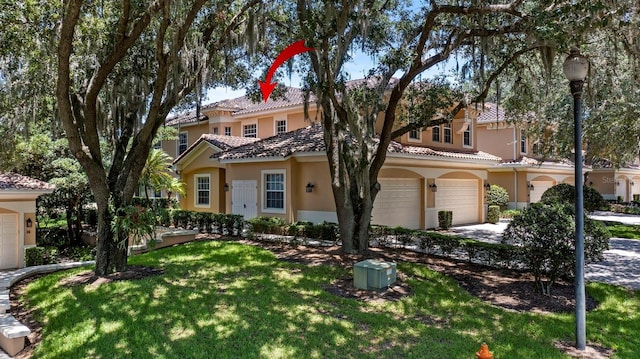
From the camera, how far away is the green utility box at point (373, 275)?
7.98 m

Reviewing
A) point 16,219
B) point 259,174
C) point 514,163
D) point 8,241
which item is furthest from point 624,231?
point 8,241

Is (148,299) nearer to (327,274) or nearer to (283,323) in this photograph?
(283,323)

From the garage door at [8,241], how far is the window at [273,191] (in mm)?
8421

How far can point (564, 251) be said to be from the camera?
25.0 feet

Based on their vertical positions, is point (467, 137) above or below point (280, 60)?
below

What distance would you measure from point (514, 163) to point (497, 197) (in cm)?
232

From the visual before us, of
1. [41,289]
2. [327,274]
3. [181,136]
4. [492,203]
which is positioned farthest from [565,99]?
[181,136]

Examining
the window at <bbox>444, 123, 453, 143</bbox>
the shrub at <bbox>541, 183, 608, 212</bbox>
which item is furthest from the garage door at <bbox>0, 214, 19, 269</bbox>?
the shrub at <bbox>541, 183, 608, 212</bbox>

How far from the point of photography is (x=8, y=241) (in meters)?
12.3

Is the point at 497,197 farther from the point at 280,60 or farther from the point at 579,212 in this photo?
the point at 579,212

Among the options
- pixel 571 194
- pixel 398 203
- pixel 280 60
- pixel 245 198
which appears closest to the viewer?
pixel 280 60

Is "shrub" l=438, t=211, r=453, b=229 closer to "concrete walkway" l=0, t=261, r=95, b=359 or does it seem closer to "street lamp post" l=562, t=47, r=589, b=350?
"street lamp post" l=562, t=47, r=589, b=350

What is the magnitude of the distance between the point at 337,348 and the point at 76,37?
9.47 meters

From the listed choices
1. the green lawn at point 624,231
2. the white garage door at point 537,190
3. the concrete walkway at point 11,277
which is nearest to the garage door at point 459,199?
the green lawn at point 624,231
